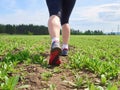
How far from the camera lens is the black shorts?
6.11 m

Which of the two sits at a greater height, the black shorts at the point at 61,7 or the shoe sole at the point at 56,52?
the black shorts at the point at 61,7

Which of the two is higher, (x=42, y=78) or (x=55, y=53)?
(x=55, y=53)

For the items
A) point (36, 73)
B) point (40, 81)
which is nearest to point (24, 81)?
point (40, 81)

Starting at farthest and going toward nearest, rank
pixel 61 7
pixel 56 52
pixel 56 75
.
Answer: pixel 61 7 < pixel 56 52 < pixel 56 75

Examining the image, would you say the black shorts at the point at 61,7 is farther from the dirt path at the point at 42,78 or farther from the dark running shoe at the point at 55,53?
the dirt path at the point at 42,78

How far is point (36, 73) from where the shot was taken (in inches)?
207

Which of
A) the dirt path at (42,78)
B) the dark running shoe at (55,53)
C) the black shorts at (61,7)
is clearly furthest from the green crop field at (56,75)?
the black shorts at (61,7)

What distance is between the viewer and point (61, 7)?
6.41 m

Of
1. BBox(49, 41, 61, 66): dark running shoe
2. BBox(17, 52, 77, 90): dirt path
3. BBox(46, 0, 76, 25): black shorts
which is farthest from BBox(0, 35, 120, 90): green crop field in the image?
BBox(46, 0, 76, 25): black shorts

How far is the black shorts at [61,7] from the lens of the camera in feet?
20.0

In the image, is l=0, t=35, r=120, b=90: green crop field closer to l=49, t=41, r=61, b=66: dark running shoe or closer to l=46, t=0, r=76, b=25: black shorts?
l=49, t=41, r=61, b=66: dark running shoe

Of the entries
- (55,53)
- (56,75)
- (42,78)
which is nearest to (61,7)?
(55,53)

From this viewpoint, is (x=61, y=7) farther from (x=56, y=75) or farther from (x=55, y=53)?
(x=56, y=75)

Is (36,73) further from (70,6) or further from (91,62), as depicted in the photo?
(70,6)
